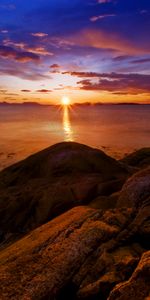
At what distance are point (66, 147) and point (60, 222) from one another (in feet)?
25.3

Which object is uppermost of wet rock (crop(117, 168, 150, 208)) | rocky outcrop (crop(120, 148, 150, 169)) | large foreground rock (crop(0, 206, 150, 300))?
wet rock (crop(117, 168, 150, 208))

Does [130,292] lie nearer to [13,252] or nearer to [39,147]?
[13,252]

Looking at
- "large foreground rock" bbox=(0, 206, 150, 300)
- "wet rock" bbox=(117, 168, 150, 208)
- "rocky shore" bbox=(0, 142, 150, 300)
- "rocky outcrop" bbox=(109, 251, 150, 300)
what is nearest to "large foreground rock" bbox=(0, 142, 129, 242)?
"rocky shore" bbox=(0, 142, 150, 300)

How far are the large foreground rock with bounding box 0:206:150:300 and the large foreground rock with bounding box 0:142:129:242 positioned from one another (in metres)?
2.88

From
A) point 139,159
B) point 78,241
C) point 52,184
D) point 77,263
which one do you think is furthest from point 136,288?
point 139,159

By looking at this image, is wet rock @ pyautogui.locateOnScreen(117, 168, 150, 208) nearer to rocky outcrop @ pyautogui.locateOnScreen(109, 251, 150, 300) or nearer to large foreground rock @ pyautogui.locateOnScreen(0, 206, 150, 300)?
large foreground rock @ pyautogui.locateOnScreen(0, 206, 150, 300)

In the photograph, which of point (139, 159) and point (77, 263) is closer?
point (77, 263)

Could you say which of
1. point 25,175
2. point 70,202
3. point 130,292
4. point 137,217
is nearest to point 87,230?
point 137,217

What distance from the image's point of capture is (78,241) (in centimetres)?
679

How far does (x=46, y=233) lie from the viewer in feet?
24.7

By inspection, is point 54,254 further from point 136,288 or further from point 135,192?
point 135,192

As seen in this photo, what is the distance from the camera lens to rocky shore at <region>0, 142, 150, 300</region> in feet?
18.8

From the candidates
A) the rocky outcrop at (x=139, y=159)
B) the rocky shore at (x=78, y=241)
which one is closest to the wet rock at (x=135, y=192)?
the rocky shore at (x=78, y=241)

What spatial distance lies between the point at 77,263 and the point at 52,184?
600cm
